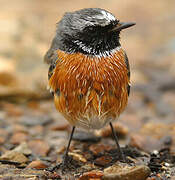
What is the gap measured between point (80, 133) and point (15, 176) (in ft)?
7.56

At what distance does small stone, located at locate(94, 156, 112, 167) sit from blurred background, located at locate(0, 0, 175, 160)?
945mm

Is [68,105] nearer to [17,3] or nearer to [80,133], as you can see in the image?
[80,133]

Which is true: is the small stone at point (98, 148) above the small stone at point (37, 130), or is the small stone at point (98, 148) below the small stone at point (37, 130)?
above

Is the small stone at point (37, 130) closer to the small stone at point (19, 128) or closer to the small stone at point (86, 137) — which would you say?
the small stone at point (19, 128)

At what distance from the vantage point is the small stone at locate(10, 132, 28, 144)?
275 inches

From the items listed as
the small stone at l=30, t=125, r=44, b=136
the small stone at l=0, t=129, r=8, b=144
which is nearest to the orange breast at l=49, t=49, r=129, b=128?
the small stone at l=0, t=129, r=8, b=144

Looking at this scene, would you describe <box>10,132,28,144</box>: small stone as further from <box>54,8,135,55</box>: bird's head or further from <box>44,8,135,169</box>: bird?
<box>54,8,135,55</box>: bird's head

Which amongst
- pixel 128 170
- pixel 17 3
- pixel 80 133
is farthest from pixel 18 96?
pixel 17 3

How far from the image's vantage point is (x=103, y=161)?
5.94m

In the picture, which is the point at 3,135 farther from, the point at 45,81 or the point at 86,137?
the point at 45,81

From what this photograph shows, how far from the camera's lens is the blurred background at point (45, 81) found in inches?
297

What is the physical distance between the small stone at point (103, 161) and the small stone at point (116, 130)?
3.39 feet

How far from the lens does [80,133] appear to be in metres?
7.17

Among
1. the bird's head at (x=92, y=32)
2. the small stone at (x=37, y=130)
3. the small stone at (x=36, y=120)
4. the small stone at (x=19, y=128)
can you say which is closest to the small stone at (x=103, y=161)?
the bird's head at (x=92, y=32)
